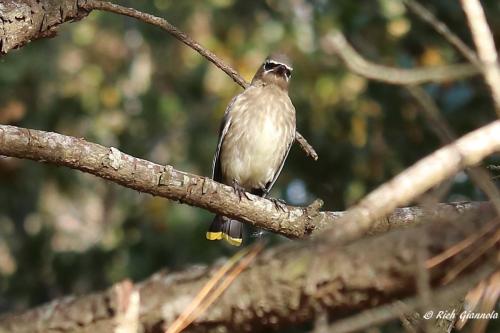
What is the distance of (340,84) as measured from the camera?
774 cm

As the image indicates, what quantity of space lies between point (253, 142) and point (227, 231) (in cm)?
60

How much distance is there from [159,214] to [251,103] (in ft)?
5.20

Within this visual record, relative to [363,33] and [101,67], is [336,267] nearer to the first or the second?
[363,33]

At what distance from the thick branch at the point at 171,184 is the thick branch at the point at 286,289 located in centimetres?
152

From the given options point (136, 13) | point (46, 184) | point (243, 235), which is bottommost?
point (136, 13)

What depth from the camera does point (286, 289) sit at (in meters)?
1.90

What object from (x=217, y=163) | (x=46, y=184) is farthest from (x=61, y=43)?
(x=217, y=163)

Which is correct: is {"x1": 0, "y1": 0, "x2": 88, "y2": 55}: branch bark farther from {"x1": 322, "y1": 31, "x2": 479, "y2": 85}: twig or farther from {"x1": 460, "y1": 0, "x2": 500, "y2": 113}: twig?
{"x1": 460, "y1": 0, "x2": 500, "y2": 113}: twig

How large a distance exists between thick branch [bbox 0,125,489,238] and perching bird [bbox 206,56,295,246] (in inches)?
83.2

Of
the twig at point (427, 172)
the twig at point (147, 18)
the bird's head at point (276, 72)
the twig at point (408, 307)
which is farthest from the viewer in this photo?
the bird's head at point (276, 72)

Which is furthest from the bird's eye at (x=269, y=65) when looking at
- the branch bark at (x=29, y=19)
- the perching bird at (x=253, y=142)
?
the branch bark at (x=29, y=19)

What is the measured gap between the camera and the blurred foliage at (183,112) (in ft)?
22.7

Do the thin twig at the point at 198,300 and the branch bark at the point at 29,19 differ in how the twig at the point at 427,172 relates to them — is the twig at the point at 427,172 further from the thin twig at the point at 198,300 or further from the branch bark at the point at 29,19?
the branch bark at the point at 29,19

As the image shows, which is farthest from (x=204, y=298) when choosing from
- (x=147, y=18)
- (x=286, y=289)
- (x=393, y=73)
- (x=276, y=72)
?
(x=276, y=72)
